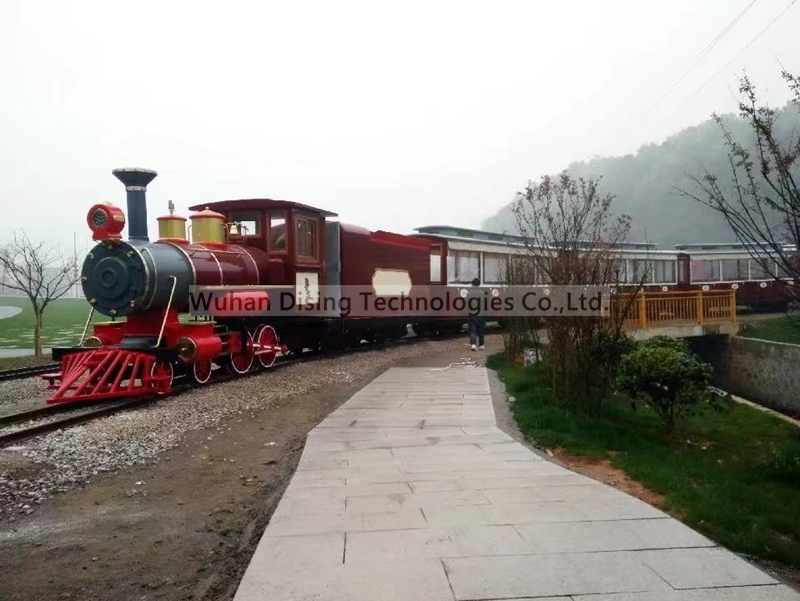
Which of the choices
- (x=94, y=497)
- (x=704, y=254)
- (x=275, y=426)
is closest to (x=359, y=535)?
(x=94, y=497)

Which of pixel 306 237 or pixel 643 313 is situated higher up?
pixel 306 237

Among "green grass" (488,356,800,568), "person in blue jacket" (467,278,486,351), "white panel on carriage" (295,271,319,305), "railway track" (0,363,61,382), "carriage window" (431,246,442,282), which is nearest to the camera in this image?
"green grass" (488,356,800,568)

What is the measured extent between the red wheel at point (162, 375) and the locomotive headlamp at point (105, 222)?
1.95 m

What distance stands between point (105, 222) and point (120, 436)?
146 inches

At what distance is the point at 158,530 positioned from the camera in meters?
3.90

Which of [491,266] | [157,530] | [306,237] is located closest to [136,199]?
[306,237]

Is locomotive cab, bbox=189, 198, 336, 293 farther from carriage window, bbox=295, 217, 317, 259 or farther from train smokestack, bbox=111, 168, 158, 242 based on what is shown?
train smokestack, bbox=111, 168, 158, 242

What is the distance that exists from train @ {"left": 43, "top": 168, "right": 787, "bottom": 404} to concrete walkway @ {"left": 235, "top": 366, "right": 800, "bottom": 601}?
2726 mm

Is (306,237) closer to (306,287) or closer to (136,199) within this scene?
(306,287)

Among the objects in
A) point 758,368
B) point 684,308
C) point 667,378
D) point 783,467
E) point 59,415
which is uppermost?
point 684,308

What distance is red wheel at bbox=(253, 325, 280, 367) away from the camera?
11039 millimetres

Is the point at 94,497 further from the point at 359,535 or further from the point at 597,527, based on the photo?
the point at 597,527

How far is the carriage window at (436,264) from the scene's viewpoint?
60.0ft

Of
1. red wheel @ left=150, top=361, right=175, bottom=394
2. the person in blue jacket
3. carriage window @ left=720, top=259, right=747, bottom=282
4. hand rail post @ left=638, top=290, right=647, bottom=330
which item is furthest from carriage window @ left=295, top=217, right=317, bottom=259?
carriage window @ left=720, top=259, right=747, bottom=282
